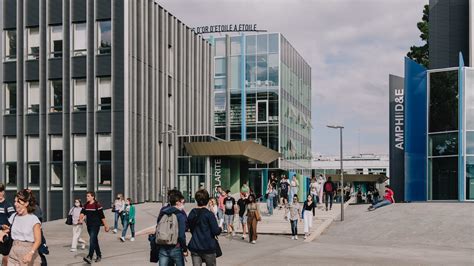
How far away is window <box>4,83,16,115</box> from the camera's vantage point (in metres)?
46.2

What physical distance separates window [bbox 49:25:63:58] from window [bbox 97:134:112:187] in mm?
5937

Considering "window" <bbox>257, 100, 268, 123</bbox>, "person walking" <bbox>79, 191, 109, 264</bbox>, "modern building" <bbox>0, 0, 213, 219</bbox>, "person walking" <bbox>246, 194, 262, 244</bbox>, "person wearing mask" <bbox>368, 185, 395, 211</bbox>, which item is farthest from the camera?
"window" <bbox>257, 100, 268, 123</bbox>

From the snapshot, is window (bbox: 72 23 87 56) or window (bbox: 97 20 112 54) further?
window (bbox: 72 23 87 56)

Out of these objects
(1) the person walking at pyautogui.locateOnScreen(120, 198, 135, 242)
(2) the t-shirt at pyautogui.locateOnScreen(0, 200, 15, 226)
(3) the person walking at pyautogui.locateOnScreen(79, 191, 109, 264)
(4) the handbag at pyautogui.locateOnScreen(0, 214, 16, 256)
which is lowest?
(1) the person walking at pyautogui.locateOnScreen(120, 198, 135, 242)

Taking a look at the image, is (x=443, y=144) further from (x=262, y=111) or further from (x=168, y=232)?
(x=262, y=111)

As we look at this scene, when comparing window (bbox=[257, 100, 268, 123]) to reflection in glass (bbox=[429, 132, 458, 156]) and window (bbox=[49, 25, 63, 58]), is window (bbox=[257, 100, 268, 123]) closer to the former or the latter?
window (bbox=[49, 25, 63, 58])

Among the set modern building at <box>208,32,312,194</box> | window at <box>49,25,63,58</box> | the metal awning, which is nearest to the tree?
the metal awning

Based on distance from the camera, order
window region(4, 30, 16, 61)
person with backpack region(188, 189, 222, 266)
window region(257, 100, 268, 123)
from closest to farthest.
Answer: person with backpack region(188, 189, 222, 266) → window region(4, 30, 16, 61) → window region(257, 100, 268, 123)

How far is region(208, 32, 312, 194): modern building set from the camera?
7075 centimetres

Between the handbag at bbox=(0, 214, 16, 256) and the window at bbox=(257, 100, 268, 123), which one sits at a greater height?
the window at bbox=(257, 100, 268, 123)

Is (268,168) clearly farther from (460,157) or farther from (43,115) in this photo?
(460,157)

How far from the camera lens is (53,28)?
147 feet

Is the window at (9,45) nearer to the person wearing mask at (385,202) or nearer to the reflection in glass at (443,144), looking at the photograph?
the person wearing mask at (385,202)

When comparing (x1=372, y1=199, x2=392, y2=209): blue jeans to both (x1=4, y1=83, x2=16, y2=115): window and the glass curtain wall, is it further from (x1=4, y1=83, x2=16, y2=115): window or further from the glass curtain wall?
(x1=4, y1=83, x2=16, y2=115): window
